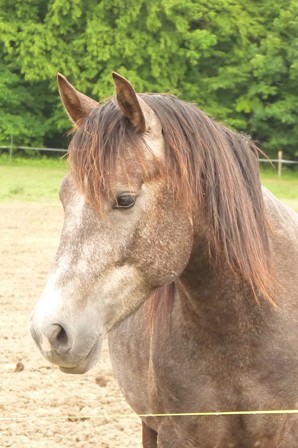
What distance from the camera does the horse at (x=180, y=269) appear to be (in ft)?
8.75

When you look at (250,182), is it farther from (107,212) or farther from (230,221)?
(107,212)

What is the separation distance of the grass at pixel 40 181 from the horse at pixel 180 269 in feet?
48.1

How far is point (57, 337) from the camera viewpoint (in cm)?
255

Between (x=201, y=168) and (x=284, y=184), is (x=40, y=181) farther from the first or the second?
(x=201, y=168)

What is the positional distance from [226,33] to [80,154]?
32.9 meters

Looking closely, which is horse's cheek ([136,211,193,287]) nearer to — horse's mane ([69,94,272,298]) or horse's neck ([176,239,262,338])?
horse's mane ([69,94,272,298])

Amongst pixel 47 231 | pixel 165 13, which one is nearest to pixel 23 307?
A: pixel 47 231

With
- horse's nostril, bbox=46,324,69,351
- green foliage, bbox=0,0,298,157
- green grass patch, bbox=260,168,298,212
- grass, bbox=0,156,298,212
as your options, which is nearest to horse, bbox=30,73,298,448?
horse's nostril, bbox=46,324,69,351

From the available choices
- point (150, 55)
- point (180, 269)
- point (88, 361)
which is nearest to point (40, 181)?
point (150, 55)

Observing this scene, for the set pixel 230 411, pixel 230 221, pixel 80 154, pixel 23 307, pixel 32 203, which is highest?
pixel 80 154

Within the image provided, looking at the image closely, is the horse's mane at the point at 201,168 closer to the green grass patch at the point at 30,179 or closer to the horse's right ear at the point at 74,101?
the horse's right ear at the point at 74,101

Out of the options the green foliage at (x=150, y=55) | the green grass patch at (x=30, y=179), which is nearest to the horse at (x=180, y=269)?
the green grass patch at (x=30, y=179)

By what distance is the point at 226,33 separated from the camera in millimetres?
34531

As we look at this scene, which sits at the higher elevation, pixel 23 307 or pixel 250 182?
pixel 250 182
